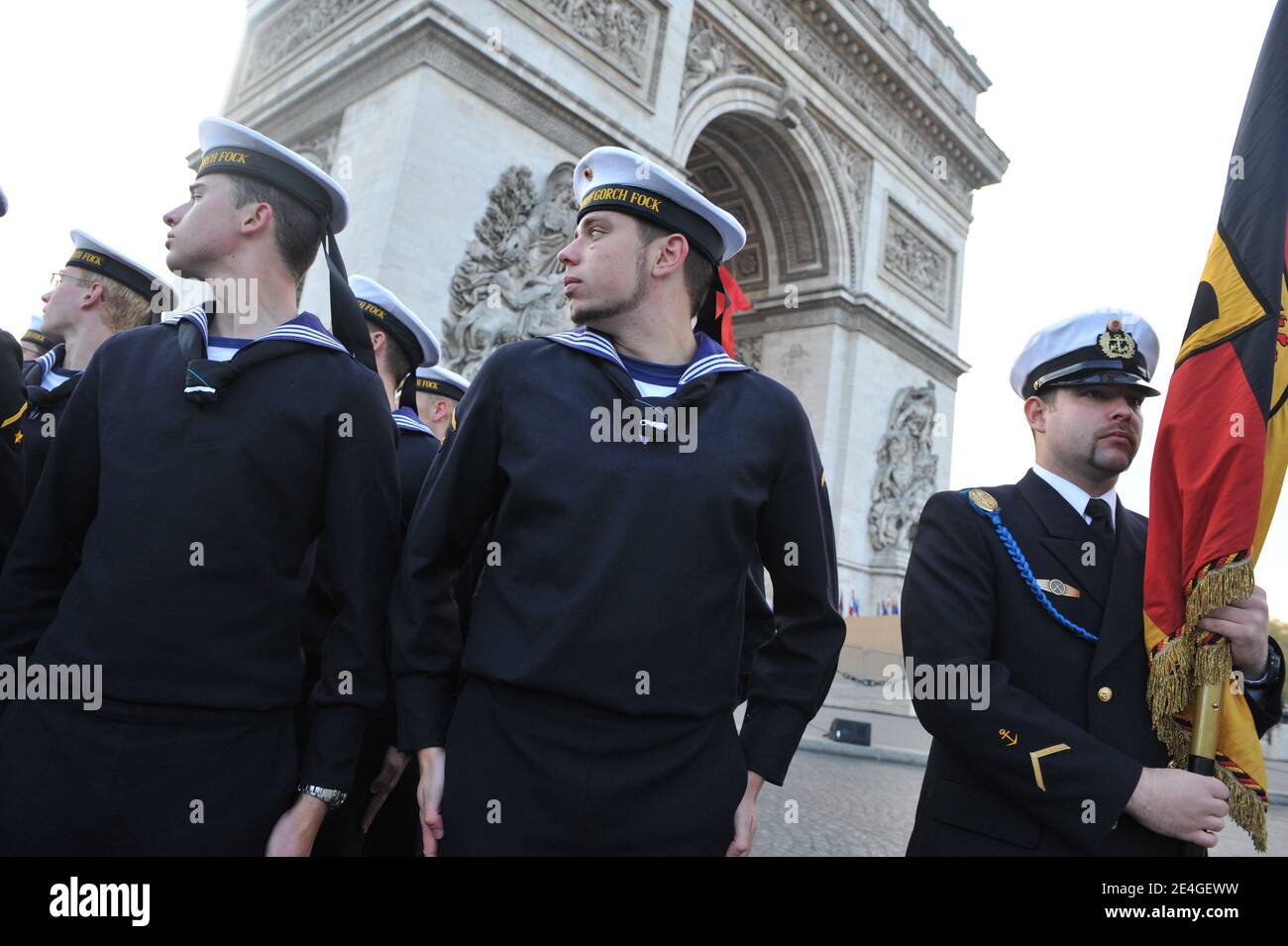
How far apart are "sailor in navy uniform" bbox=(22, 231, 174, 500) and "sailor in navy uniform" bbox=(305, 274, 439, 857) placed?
0.76 m

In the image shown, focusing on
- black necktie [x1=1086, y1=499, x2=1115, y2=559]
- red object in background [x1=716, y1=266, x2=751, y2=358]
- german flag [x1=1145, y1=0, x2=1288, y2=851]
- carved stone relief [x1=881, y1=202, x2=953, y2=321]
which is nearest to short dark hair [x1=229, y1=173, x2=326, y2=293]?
red object in background [x1=716, y1=266, x2=751, y2=358]

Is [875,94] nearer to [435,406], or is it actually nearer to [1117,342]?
[435,406]

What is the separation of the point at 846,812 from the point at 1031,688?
3661 millimetres

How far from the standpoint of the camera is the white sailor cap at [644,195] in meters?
1.87

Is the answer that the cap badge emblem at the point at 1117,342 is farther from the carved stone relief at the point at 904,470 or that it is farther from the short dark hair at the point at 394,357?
the carved stone relief at the point at 904,470

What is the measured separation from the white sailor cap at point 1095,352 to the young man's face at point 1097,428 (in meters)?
0.03

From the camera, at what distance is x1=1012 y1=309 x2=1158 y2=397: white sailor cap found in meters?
2.11

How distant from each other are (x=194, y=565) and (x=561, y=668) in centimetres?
67

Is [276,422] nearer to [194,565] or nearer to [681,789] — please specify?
[194,565]

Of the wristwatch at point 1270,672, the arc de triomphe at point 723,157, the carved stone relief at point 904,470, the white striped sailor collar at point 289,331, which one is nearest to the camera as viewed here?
the white striped sailor collar at point 289,331

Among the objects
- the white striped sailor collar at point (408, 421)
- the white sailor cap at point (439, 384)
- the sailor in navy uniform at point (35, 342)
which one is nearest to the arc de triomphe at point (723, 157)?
the sailor in navy uniform at point (35, 342)

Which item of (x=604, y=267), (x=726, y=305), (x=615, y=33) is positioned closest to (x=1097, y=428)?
(x=726, y=305)

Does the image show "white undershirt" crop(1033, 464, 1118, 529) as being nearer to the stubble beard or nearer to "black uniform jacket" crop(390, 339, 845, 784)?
"black uniform jacket" crop(390, 339, 845, 784)

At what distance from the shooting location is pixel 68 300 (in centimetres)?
301
